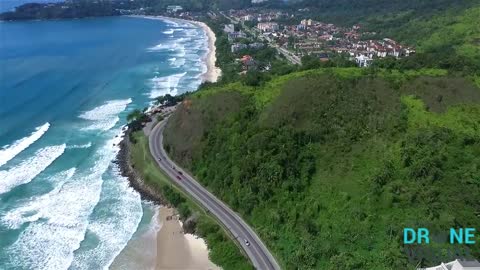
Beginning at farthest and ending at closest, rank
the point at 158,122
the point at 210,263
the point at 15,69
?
the point at 15,69, the point at 158,122, the point at 210,263

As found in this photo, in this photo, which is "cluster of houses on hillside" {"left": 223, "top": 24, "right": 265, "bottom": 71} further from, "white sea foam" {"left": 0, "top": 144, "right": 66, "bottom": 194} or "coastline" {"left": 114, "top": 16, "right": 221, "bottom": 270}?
"coastline" {"left": 114, "top": 16, "right": 221, "bottom": 270}

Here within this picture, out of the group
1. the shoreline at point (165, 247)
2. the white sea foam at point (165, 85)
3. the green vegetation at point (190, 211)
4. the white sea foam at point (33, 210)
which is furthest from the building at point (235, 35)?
the shoreline at point (165, 247)

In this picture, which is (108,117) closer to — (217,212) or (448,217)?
(217,212)

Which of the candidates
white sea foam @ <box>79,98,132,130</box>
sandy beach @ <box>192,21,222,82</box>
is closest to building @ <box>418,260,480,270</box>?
white sea foam @ <box>79,98,132,130</box>

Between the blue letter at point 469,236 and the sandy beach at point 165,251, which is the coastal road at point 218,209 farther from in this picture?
the blue letter at point 469,236

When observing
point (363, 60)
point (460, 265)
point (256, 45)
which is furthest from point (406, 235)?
point (256, 45)

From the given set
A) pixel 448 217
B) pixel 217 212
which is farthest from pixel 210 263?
pixel 448 217

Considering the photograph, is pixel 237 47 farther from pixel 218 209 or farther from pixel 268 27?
pixel 218 209
